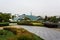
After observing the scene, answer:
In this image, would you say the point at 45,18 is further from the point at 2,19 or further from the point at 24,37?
the point at 24,37

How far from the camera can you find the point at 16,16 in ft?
176

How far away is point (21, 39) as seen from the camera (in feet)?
28.8

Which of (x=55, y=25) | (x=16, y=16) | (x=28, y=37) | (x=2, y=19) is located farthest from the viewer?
(x=16, y=16)

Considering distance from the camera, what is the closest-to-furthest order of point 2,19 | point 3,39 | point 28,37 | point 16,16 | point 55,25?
point 28,37 → point 3,39 → point 55,25 → point 2,19 → point 16,16

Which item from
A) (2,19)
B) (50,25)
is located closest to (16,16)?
(2,19)

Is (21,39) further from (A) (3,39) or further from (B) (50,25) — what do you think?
(B) (50,25)

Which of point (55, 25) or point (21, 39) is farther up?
point (21, 39)

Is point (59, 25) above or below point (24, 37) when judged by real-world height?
below

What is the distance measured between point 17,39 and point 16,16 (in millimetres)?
44735

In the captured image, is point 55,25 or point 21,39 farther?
point 55,25

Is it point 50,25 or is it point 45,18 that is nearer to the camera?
point 50,25

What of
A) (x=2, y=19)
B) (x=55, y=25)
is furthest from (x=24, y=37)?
(x=2, y=19)

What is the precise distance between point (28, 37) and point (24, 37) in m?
0.22

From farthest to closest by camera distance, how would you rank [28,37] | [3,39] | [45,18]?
[45,18] < [3,39] < [28,37]
